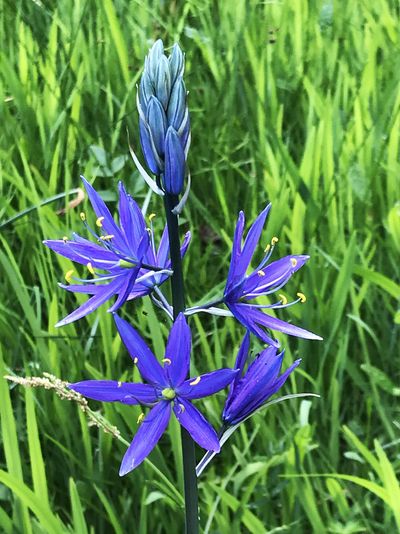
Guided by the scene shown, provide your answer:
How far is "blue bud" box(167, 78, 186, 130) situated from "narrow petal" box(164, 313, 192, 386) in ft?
0.65

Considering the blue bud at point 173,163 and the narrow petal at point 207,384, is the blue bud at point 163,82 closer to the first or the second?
the blue bud at point 173,163

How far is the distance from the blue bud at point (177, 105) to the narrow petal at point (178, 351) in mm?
198

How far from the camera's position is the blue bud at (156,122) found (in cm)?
77

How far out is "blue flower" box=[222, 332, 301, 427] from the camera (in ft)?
2.85

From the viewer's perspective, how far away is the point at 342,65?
2266 millimetres

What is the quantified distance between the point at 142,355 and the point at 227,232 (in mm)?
1068

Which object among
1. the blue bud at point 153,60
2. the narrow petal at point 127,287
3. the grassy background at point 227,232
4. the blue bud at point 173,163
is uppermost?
the blue bud at point 153,60

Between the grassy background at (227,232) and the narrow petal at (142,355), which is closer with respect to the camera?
the narrow petal at (142,355)

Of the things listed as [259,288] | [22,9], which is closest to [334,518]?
[259,288]

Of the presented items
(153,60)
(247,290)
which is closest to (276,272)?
(247,290)

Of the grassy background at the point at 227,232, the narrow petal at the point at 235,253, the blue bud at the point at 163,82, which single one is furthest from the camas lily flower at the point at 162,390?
the grassy background at the point at 227,232

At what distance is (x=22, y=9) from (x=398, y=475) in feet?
6.56

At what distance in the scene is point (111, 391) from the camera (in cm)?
78

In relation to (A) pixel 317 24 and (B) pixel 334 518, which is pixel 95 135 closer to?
(A) pixel 317 24
